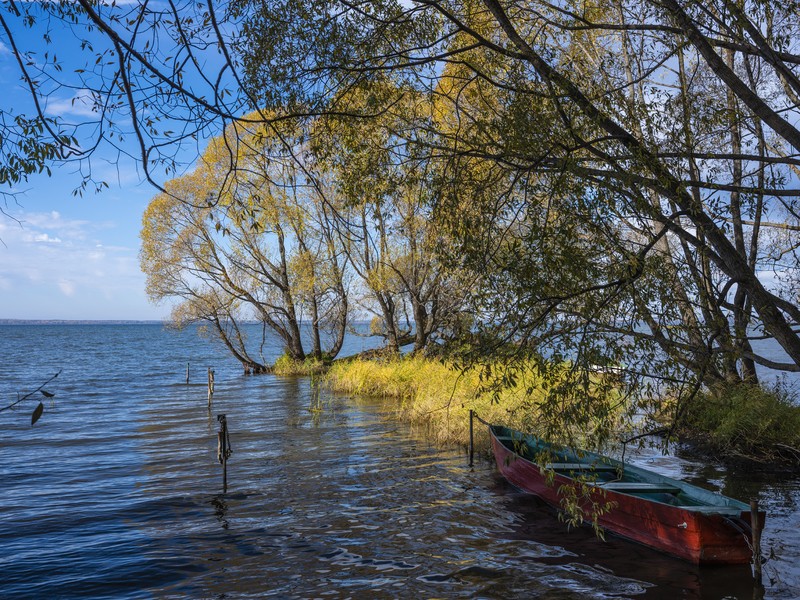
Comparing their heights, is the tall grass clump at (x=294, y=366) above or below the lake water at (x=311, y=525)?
above

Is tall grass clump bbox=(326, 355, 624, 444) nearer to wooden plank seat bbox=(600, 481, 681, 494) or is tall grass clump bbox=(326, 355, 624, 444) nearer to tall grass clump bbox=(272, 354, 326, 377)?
wooden plank seat bbox=(600, 481, 681, 494)

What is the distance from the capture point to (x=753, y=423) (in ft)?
45.3

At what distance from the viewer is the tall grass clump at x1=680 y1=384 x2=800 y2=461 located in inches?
537

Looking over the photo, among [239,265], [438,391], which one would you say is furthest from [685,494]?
[239,265]

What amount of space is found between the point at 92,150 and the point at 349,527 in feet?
26.5

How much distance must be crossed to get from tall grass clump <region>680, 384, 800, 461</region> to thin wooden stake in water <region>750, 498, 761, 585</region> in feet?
16.9

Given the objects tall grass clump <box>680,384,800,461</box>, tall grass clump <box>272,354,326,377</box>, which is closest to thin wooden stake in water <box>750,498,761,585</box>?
tall grass clump <box>680,384,800,461</box>

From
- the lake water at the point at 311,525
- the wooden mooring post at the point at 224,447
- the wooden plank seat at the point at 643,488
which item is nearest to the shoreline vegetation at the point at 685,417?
the lake water at the point at 311,525

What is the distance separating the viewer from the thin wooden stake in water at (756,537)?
7.72 m

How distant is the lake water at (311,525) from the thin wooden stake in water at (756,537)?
0.27 metres

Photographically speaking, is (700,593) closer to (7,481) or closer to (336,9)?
(336,9)

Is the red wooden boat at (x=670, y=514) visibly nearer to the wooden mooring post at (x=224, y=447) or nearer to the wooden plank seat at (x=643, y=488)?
the wooden plank seat at (x=643, y=488)

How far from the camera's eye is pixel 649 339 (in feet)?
22.7

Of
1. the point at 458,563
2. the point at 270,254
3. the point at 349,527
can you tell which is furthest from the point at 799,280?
the point at 270,254
